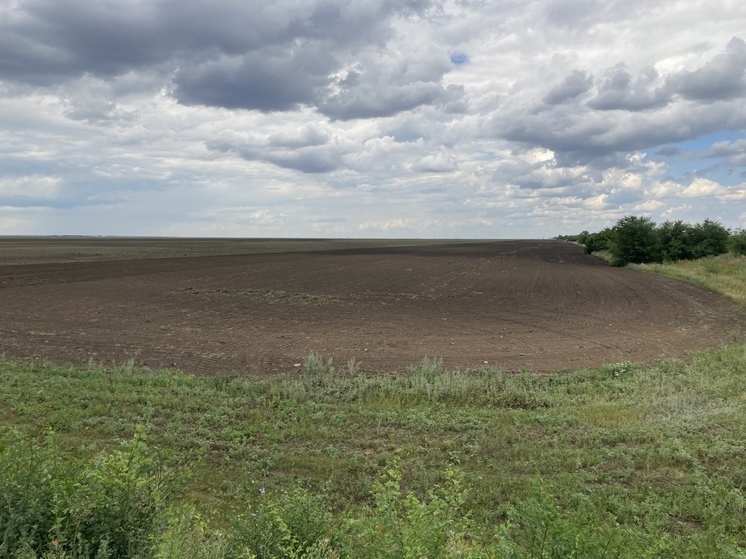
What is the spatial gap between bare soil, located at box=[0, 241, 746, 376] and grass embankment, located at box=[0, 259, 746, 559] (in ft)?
6.84

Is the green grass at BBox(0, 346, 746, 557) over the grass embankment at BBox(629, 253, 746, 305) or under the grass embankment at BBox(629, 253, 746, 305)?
under

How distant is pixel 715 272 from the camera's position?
4344 cm

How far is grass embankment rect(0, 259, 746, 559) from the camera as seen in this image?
4.36 meters

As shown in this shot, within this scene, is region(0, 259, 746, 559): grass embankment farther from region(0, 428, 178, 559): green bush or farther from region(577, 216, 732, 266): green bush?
region(577, 216, 732, 266): green bush

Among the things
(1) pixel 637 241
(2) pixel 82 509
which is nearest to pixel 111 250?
(1) pixel 637 241

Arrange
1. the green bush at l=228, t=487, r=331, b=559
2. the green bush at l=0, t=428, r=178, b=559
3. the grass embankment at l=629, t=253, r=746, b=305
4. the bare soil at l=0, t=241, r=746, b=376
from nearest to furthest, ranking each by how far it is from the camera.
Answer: the green bush at l=0, t=428, r=178, b=559
the green bush at l=228, t=487, r=331, b=559
the bare soil at l=0, t=241, r=746, b=376
the grass embankment at l=629, t=253, r=746, b=305

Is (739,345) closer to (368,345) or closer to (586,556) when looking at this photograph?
(368,345)

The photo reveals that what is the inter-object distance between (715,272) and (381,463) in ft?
145

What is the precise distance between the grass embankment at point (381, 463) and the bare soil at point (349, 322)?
2.08 m

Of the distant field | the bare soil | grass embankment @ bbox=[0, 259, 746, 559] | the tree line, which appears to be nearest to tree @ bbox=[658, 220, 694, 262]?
the tree line

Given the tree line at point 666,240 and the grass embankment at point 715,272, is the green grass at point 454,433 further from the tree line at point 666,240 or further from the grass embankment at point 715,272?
the tree line at point 666,240

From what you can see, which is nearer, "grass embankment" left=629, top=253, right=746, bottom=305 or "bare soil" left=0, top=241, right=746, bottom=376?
"bare soil" left=0, top=241, right=746, bottom=376

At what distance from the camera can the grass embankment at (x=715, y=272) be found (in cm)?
3241

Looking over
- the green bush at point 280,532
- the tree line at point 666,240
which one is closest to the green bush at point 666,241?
the tree line at point 666,240
